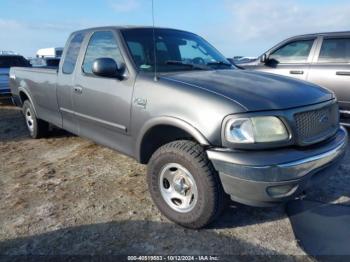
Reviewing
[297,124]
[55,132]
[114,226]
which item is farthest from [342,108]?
[55,132]

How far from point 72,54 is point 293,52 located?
429 centimetres

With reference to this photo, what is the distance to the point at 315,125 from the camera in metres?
3.04

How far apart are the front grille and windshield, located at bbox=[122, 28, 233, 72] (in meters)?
1.38

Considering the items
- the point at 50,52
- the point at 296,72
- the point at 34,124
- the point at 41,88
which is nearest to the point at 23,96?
the point at 34,124

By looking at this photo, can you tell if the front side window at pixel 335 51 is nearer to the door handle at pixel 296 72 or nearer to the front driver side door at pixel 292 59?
the front driver side door at pixel 292 59

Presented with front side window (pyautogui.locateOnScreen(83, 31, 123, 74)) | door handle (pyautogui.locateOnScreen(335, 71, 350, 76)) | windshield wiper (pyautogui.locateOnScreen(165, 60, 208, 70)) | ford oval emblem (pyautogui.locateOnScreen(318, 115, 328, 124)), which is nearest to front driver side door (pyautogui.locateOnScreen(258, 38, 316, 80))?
door handle (pyautogui.locateOnScreen(335, 71, 350, 76))

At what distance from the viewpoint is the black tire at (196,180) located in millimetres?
2883

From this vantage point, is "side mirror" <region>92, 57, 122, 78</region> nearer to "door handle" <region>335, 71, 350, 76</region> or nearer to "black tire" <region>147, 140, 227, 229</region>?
"black tire" <region>147, 140, 227, 229</region>

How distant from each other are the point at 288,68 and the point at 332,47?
838 millimetres

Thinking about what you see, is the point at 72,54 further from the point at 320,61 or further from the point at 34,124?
the point at 320,61

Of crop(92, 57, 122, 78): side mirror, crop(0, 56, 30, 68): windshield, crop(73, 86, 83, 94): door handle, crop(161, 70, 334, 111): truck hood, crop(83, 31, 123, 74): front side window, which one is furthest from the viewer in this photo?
crop(0, 56, 30, 68): windshield

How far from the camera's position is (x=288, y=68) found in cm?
681

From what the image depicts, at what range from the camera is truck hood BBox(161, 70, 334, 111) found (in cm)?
284

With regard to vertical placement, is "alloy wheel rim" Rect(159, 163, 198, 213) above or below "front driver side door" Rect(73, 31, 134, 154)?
below
